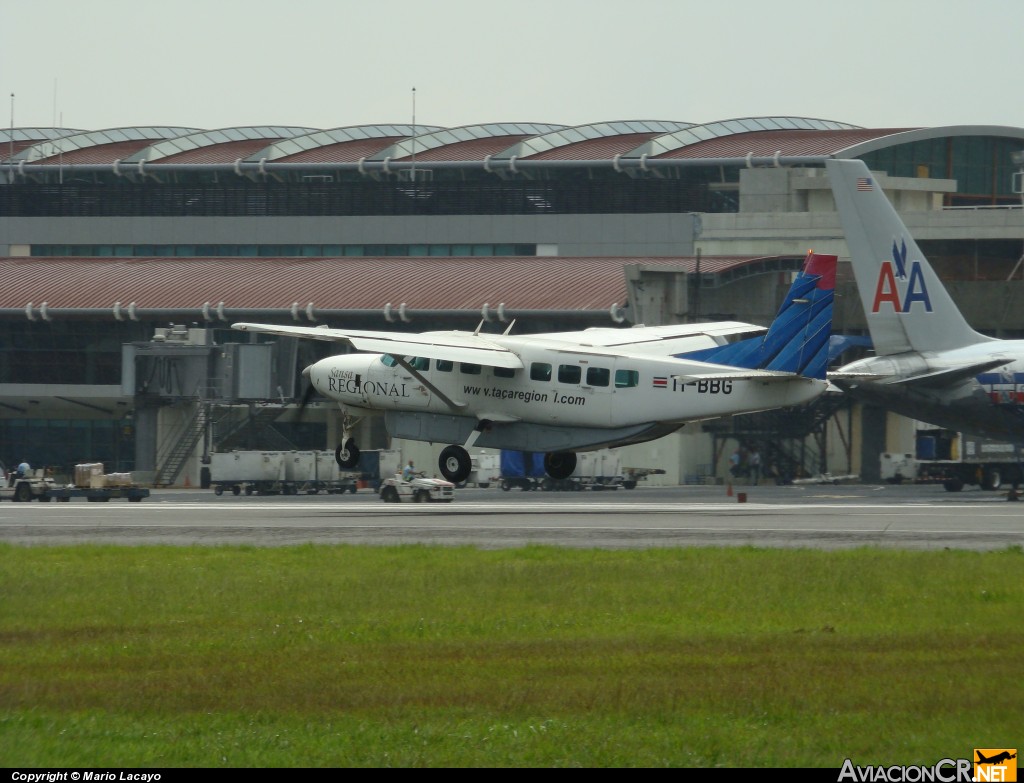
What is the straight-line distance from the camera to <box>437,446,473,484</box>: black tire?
145 ft

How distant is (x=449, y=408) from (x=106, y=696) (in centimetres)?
3033

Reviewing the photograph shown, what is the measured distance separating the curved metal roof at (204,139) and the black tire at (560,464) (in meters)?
70.1

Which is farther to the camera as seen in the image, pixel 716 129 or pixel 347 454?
pixel 716 129

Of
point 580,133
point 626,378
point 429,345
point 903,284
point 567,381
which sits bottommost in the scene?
point 567,381

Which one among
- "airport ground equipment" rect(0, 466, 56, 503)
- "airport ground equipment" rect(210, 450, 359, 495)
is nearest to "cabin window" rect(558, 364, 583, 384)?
"airport ground equipment" rect(0, 466, 56, 503)

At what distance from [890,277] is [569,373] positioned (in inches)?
552

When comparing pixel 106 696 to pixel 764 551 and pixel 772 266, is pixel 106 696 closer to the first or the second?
pixel 764 551

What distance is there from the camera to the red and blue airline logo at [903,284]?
164 ft

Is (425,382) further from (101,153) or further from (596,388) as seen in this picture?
(101,153)

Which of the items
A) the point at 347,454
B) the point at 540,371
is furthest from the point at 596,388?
the point at 347,454

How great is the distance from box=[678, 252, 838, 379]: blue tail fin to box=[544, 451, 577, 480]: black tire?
16.4 feet

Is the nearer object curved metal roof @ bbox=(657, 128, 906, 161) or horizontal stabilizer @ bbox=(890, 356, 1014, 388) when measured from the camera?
horizontal stabilizer @ bbox=(890, 356, 1014, 388)

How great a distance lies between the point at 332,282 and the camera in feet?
286

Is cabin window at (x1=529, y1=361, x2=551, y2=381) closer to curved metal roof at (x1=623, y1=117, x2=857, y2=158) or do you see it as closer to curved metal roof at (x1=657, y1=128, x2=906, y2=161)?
curved metal roof at (x1=657, y1=128, x2=906, y2=161)
